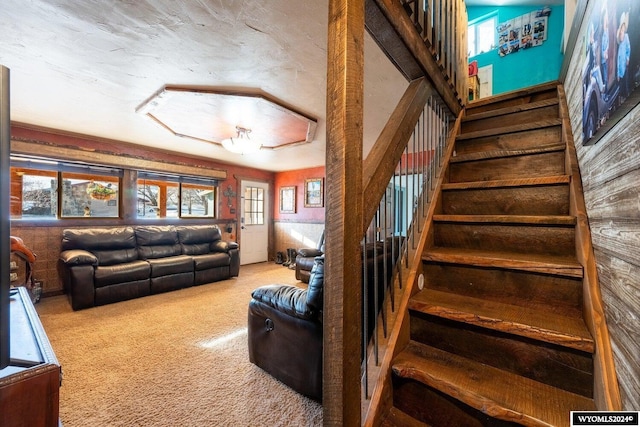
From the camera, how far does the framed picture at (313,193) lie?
6.08m

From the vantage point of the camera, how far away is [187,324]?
9.22ft

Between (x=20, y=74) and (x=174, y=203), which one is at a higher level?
(x=20, y=74)

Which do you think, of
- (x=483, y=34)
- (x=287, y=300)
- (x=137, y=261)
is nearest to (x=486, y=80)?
(x=483, y=34)

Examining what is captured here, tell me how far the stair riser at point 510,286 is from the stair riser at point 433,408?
50cm

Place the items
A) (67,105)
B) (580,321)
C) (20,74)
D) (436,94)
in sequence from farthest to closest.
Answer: (67,105) → (20,74) → (436,94) → (580,321)

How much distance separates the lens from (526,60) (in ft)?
12.4

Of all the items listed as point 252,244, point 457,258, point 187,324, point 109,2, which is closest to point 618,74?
point 457,258

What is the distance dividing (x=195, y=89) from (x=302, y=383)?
2585 mm

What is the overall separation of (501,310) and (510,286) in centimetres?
17

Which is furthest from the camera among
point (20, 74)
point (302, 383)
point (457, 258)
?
point (20, 74)

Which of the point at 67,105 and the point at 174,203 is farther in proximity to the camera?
the point at 174,203

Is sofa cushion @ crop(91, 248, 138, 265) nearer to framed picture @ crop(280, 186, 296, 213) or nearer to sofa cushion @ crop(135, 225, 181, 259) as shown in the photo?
sofa cushion @ crop(135, 225, 181, 259)

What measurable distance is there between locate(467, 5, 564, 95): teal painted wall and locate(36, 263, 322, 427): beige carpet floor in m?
4.88

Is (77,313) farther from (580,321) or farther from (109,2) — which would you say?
(580,321)
